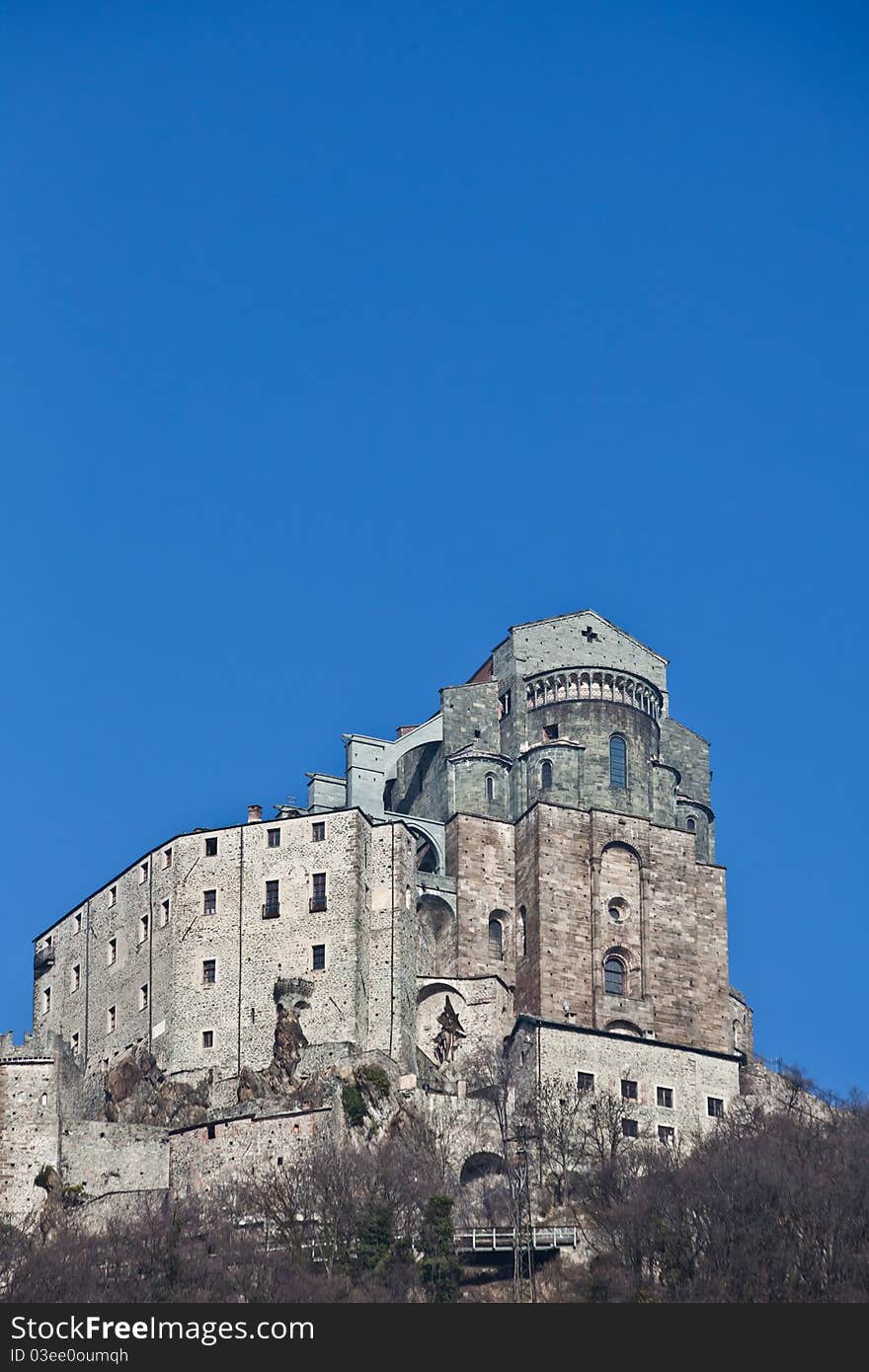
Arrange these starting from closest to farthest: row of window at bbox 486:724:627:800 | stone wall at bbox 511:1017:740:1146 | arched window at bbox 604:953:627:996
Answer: stone wall at bbox 511:1017:740:1146
arched window at bbox 604:953:627:996
row of window at bbox 486:724:627:800

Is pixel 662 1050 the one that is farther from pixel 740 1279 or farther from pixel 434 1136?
pixel 740 1279

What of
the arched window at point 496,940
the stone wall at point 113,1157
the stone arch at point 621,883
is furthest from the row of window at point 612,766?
the stone wall at point 113,1157

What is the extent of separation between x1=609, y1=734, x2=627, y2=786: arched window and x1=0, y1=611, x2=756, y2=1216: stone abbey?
123mm

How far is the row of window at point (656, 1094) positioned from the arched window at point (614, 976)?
7.03m

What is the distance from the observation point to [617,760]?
12050 cm

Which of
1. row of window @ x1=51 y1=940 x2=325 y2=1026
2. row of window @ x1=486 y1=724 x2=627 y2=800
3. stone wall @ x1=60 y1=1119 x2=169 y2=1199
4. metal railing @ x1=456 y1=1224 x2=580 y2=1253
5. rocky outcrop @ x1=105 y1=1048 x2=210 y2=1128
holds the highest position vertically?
row of window @ x1=486 y1=724 x2=627 y2=800

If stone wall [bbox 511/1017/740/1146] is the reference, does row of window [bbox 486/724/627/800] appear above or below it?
above

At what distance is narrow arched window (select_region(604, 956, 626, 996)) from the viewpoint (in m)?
116

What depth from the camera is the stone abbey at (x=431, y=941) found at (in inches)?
4094

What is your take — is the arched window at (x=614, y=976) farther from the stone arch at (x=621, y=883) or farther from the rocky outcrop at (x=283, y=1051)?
the rocky outcrop at (x=283, y=1051)

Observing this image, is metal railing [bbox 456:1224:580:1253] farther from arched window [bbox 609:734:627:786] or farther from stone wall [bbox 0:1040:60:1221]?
arched window [bbox 609:734:627:786]

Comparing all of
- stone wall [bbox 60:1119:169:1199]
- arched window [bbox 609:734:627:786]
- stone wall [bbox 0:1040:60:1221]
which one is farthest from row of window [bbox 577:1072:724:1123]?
stone wall [bbox 0:1040:60:1221]

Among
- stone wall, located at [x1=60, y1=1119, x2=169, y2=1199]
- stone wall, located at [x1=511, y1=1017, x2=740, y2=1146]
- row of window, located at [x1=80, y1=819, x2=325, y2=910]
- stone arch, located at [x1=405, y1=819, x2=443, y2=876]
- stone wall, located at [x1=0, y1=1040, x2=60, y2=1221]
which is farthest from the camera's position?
stone arch, located at [x1=405, y1=819, x2=443, y2=876]

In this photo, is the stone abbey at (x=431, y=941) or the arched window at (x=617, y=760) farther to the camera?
the arched window at (x=617, y=760)
